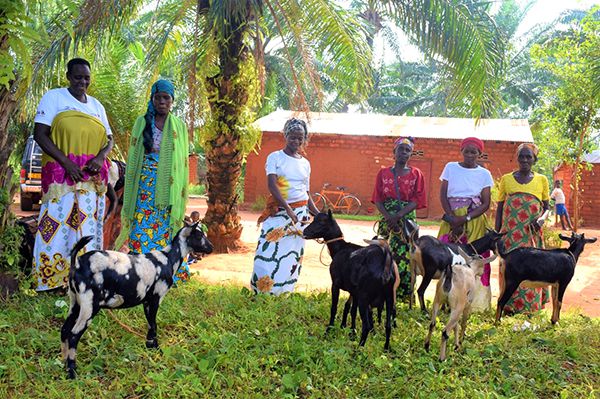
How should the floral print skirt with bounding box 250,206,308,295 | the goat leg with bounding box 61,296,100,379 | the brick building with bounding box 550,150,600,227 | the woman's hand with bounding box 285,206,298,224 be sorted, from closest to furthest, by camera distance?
the goat leg with bounding box 61,296,100,379, the woman's hand with bounding box 285,206,298,224, the floral print skirt with bounding box 250,206,308,295, the brick building with bounding box 550,150,600,227

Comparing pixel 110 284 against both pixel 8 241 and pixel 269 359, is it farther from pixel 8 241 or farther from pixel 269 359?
pixel 8 241

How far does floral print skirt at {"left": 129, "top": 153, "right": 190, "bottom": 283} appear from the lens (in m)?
5.09

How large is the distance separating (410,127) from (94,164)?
624 inches

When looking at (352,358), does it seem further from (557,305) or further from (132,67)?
(132,67)

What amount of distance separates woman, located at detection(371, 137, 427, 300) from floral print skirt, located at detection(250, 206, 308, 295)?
794 millimetres

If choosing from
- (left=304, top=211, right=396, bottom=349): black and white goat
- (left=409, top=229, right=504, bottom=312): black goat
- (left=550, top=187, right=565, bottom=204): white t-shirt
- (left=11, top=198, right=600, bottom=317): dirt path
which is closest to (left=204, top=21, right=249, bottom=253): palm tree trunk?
(left=11, top=198, right=600, bottom=317): dirt path

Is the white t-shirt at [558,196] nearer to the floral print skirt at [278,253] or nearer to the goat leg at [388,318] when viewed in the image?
the floral print skirt at [278,253]

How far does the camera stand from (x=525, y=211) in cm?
559

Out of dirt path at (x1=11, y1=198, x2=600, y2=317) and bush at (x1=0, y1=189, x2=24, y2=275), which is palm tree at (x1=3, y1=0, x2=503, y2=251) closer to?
dirt path at (x1=11, y1=198, x2=600, y2=317)

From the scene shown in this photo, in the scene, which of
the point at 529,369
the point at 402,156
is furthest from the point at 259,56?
the point at 529,369

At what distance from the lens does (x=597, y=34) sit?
509 inches

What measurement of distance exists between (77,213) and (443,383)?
320 centimetres

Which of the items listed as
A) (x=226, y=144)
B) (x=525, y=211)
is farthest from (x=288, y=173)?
(x=226, y=144)

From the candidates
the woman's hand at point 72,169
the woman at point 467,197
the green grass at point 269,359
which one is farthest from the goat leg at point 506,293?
the woman's hand at point 72,169
